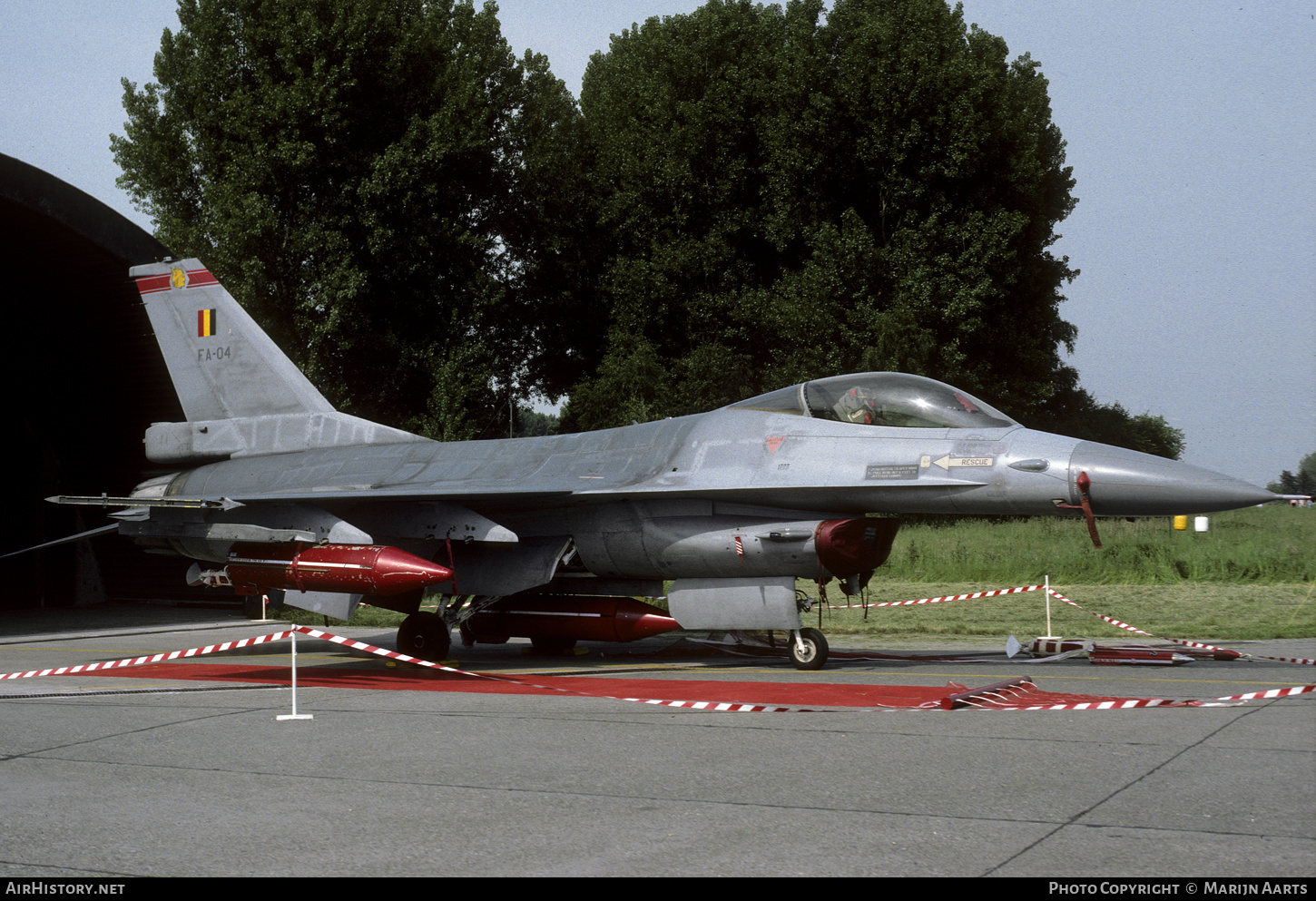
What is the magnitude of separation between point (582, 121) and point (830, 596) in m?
25.0

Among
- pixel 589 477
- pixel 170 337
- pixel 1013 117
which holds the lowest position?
pixel 589 477

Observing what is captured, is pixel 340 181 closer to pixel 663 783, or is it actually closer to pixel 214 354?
pixel 214 354

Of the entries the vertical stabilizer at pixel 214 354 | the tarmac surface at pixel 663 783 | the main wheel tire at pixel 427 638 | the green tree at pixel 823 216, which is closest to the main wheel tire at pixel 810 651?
the tarmac surface at pixel 663 783

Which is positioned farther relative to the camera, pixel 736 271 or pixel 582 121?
pixel 582 121

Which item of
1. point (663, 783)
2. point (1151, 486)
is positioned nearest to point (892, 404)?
point (1151, 486)

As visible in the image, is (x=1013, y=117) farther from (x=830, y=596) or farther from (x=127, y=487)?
(x=127, y=487)

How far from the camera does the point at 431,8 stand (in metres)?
33.5

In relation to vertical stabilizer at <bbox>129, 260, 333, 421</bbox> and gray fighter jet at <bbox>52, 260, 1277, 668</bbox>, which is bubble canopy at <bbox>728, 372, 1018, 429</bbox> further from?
vertical stabilizer at <bbox>129, 260, 333, 421</bbox>

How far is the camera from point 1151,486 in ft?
29.6

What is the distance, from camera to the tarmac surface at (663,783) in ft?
14.1

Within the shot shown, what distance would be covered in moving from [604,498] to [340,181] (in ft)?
65.9

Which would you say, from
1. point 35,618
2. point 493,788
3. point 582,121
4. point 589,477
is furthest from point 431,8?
point 493,788

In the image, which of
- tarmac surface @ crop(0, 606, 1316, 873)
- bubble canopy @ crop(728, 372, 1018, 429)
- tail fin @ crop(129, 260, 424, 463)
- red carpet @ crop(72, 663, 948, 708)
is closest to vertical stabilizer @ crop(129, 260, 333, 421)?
tail fin @ crop(129, 260, 424, 463)

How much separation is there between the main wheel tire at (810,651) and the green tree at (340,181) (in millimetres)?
19195
